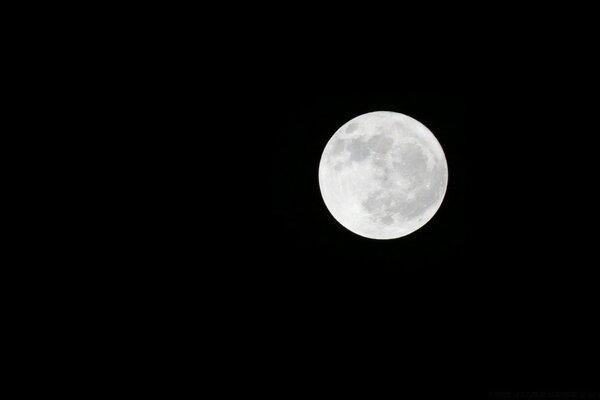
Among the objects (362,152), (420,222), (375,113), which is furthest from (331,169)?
(420,222)

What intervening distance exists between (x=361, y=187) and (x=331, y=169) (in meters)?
0.30

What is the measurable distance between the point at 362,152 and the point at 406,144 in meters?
0.31

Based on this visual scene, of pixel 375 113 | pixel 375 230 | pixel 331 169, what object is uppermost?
pixel 375 113

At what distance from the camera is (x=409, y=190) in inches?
113

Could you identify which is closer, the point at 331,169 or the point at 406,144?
the point at 406,144

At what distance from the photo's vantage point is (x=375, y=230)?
10.1ft

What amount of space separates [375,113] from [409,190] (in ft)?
Answer: 2.19

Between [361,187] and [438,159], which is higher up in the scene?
[438,159]

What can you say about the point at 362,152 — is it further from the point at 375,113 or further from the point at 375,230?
the point at 375,230

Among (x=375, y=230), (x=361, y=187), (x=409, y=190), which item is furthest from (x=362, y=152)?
(x=375, y=230)

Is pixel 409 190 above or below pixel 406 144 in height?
below

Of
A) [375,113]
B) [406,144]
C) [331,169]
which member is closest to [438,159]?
[406,144]

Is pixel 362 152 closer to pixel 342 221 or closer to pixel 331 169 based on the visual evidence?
pixel 331 169

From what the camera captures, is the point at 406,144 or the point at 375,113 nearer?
the point at 406,144
